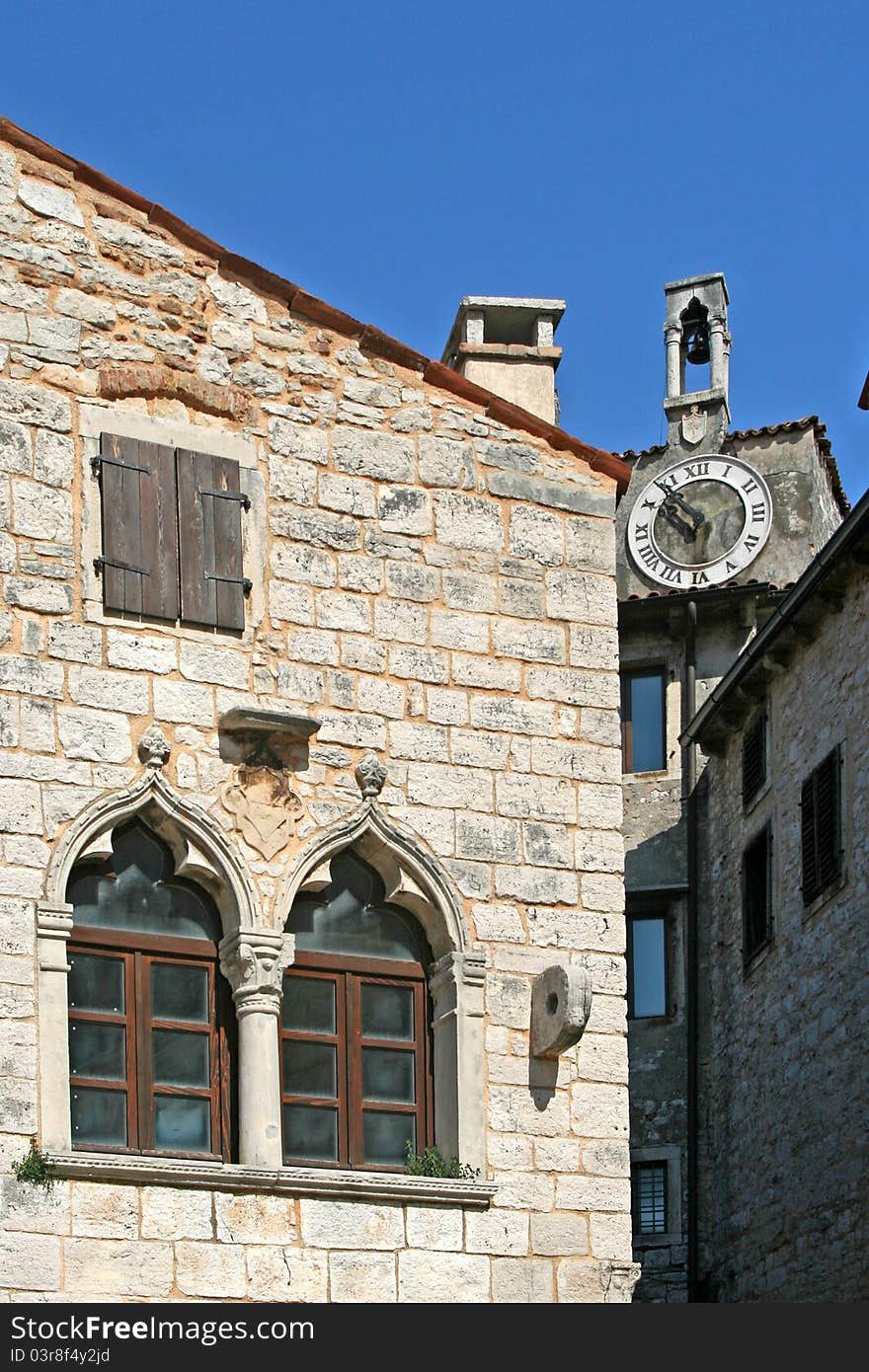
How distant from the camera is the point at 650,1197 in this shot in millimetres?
21469

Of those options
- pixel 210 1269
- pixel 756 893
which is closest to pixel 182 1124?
pixel 210 1269

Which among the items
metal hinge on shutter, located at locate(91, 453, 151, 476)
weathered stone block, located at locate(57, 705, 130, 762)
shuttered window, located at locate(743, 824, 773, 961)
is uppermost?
metal hinge on shutter, located at locate(91, 453, 151, 476)

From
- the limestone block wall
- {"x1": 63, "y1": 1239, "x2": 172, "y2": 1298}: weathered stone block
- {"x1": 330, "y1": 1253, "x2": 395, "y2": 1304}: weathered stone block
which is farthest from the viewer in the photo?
the limestone block wall

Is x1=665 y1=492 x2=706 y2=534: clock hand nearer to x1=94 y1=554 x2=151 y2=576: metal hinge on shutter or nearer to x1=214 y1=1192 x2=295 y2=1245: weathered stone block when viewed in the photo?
x1=94 y1=554 x2=151 y2=576: metal hinge on shutter

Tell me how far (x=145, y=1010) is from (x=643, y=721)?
1202cm

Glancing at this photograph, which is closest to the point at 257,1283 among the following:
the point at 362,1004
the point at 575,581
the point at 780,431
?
the point at 362,1004

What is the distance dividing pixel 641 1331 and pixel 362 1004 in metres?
2.11

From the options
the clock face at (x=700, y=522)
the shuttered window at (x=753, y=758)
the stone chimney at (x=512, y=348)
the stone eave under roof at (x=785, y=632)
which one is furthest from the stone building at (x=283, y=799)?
the clock face at (x=700, y=522)

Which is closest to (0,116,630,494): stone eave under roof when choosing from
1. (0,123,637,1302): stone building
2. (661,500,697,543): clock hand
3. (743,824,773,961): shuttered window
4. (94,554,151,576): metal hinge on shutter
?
(0,123,637,1302): stone building

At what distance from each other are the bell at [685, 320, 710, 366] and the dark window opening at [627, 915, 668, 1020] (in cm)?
667

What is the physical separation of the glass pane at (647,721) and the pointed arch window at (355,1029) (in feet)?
35.6

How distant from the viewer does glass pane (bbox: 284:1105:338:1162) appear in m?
11.5

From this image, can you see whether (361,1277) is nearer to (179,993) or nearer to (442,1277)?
(442,1277)

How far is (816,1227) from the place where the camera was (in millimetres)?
18594
